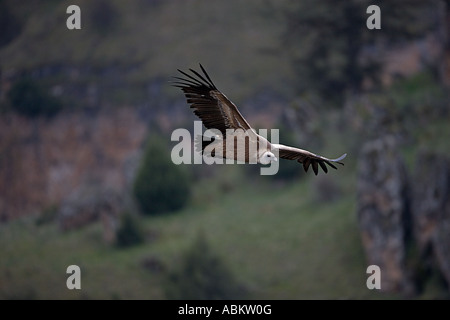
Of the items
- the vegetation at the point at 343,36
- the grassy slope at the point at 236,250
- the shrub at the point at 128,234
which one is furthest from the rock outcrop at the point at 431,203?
the vegetation at the point at 343,36

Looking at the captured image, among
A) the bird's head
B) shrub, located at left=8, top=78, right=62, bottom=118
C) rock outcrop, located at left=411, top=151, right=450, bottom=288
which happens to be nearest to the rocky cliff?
shrub, located at left=8, top=78, right=62, bottom=118

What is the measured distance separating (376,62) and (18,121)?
61.6 ft

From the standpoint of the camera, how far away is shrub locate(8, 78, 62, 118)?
40.9m

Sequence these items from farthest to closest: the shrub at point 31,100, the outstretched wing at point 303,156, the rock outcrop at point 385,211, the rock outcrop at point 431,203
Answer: the shrub at point 31,100 < the rock outcrop at point 385,211 < the rock outcrop at point 431,203 < the outstretched wing at point 303,156

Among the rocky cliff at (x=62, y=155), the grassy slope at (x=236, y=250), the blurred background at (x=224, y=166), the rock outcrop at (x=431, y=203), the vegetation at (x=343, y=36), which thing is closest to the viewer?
the rock outcrop at (x=431, y=203)

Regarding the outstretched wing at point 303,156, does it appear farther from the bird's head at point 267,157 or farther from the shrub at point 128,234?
the shrub at point 128,234

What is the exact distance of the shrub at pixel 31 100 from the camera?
40.9 m

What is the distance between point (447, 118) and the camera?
103ft

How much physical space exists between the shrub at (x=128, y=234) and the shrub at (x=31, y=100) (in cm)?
1258

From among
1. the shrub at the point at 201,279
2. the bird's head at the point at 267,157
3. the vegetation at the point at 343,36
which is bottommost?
the shrub at the point at 201,279

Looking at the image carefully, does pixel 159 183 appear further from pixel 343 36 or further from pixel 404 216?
pixel 404 216

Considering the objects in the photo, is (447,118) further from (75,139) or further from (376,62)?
(75,139)

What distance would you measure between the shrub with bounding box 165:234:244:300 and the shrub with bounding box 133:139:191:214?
692 cm

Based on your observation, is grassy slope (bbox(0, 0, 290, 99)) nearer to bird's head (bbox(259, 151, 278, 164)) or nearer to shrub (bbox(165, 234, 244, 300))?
shrub (bbox(165, 234, 244, 300))
